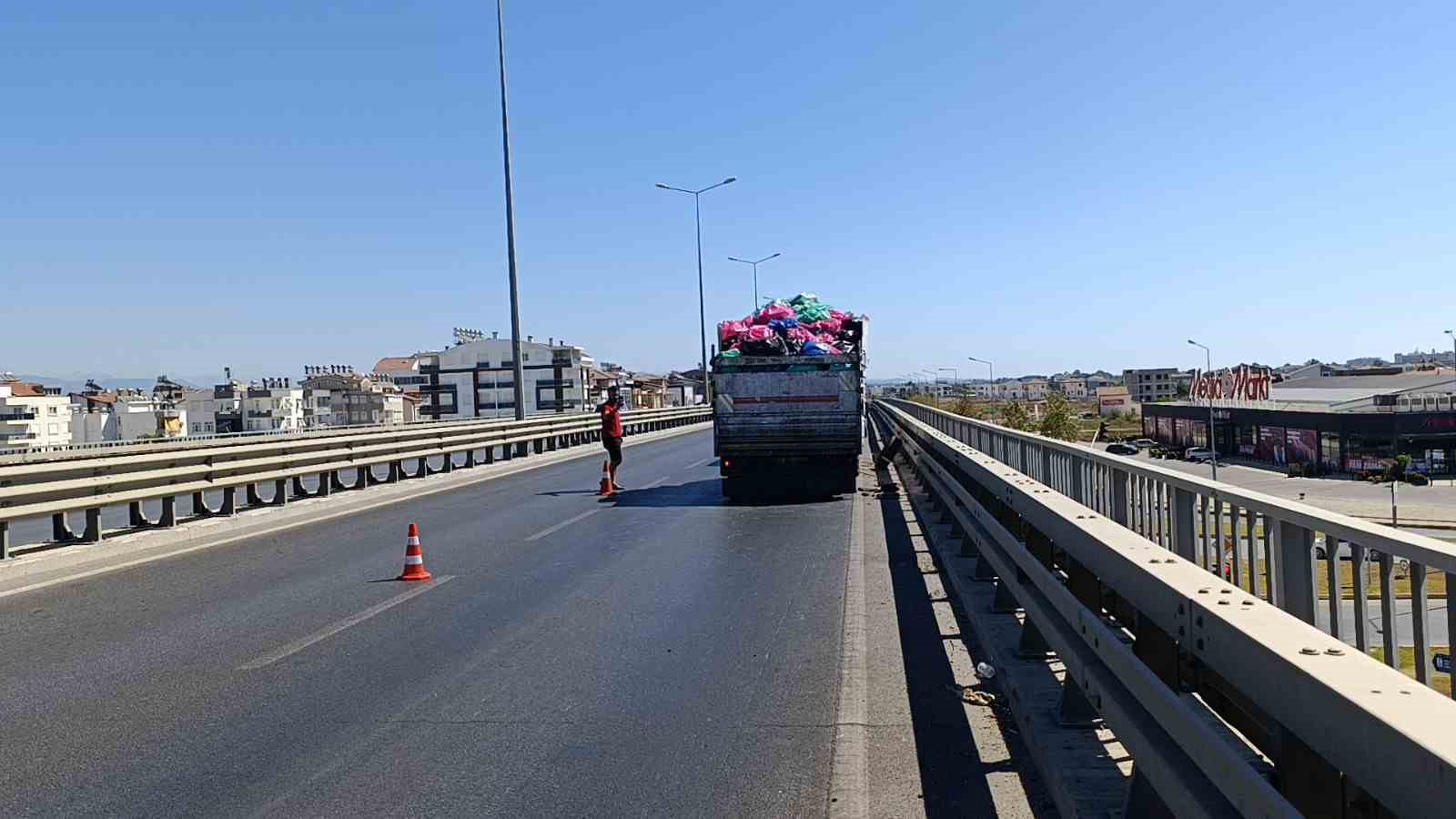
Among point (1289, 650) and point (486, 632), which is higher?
point (1289, 650)

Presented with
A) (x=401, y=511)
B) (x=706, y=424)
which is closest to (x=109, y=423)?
(x=706, y=424)

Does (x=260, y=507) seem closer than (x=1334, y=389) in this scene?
Yes

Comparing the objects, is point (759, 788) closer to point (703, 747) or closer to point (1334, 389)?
point (703, 747)

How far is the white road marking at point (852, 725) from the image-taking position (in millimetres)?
→ 5105

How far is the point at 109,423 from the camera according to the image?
238 ft

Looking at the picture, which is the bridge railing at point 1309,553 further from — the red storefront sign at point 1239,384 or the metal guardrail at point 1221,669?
the red storefront sign at point 1239,384

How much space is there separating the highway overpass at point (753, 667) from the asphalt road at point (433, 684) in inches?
1.2

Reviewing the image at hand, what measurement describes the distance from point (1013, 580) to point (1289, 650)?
4.19m

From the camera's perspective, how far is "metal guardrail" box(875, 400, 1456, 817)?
8.00ft

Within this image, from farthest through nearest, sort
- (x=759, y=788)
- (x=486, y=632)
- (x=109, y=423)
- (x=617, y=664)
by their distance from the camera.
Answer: (x=109, y=423) < (x=486, y=632) < (x=617, y=664) < (x=759, y=788)

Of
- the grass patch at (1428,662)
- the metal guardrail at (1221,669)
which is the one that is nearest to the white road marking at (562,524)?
the metal guardrail at (1221,669)

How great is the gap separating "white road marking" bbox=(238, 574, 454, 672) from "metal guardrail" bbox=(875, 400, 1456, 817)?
4.70 metres

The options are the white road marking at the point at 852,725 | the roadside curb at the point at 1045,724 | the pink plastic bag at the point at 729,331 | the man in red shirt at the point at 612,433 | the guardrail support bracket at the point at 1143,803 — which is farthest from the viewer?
the man in red shirt at the point at 612,433

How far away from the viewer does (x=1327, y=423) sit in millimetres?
76500
